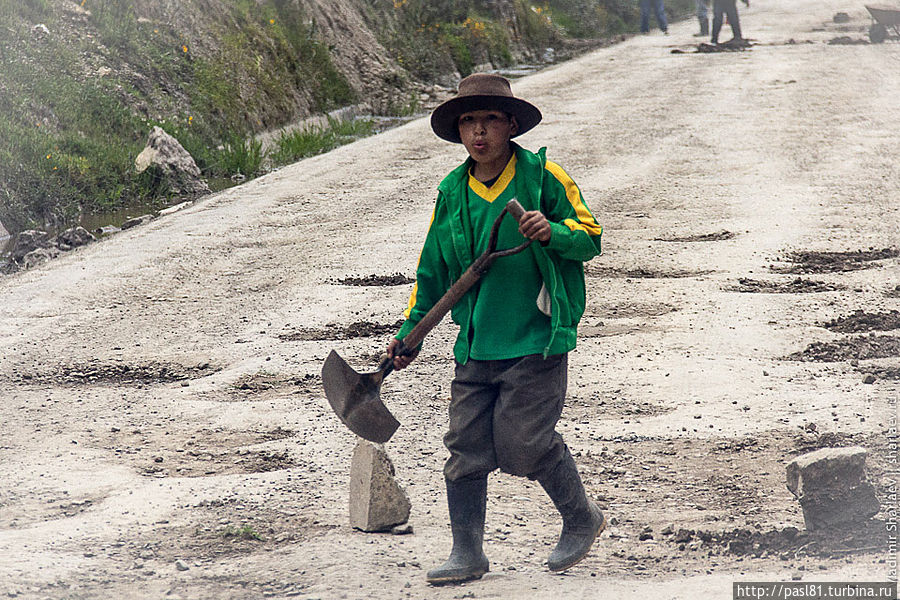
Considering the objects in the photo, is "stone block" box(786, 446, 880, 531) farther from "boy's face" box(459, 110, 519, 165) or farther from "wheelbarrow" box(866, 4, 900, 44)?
"wheelbarrow" box(866, 4, 900, 44)

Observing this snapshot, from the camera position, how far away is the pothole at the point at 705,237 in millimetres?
7586

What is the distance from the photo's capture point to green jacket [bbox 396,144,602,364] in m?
2.94

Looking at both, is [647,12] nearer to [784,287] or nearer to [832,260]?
[832,260]

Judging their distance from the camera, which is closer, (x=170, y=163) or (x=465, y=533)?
(x=465, y=533)

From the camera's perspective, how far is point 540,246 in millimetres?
2947

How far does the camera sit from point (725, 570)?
303 cm

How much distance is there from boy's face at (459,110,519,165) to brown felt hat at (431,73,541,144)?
0.8 inches

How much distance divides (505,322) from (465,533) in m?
0.64

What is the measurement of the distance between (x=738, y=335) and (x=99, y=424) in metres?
3.17

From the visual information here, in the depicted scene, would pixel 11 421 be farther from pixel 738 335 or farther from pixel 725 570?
pixel 738 335

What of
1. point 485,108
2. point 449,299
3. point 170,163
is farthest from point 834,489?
point 170,163

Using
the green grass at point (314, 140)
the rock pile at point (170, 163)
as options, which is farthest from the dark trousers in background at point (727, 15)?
the rock pile at point (170, 163)

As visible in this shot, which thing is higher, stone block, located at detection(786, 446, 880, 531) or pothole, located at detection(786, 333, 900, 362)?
stone block, located at detection(786, 446, 880, 531)

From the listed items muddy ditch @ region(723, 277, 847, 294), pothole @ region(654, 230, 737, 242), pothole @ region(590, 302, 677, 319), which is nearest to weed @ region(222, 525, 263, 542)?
pothole @ region(590, 302, 677, 319)
